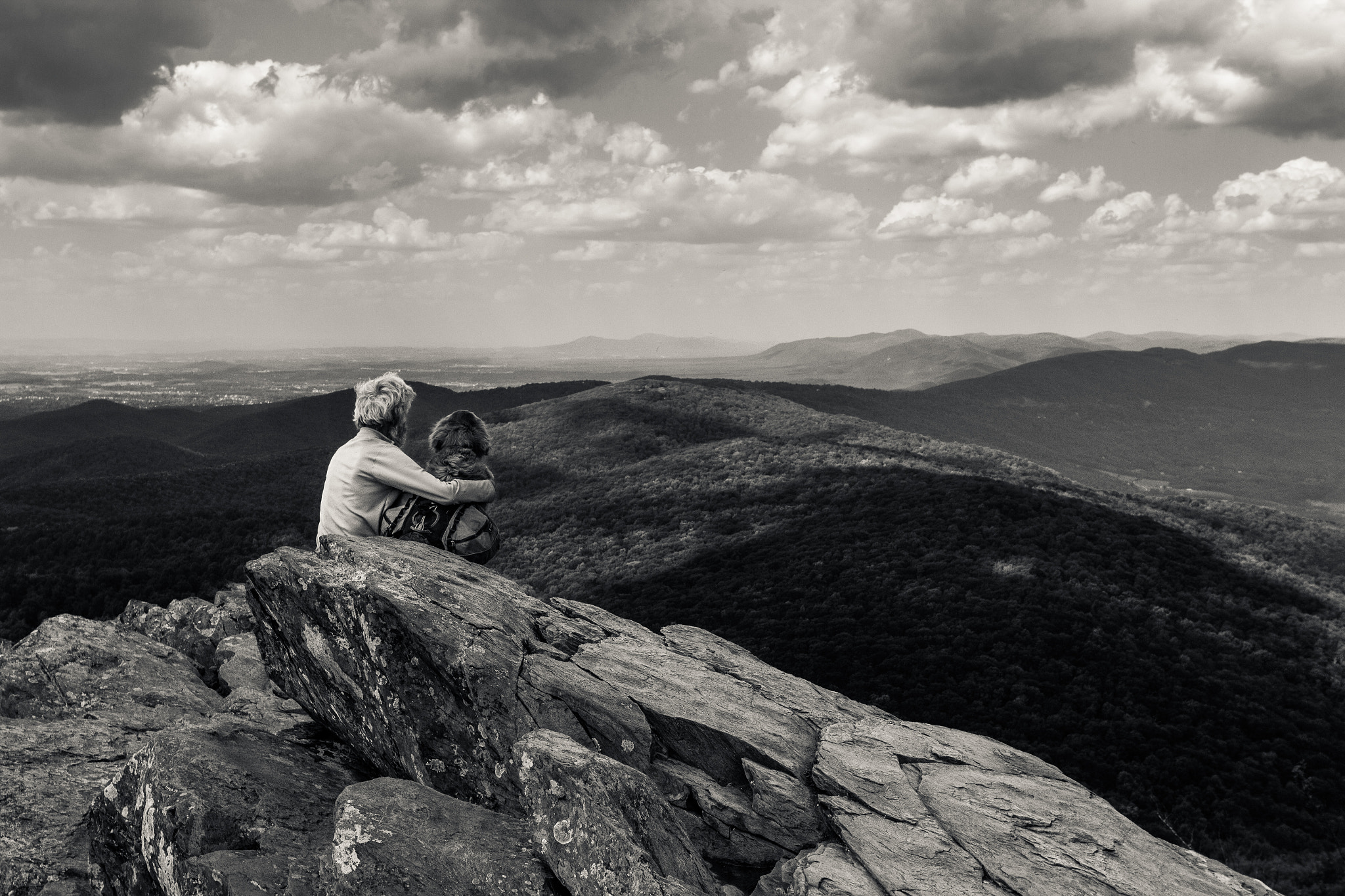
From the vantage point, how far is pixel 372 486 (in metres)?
10.5

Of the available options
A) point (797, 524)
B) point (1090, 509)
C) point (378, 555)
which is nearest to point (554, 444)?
Result: point (797, 524)

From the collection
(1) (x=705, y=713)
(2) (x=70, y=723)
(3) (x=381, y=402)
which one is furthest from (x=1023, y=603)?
(2) (x=70, y=723)

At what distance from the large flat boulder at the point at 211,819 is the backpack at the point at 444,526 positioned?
127 inches

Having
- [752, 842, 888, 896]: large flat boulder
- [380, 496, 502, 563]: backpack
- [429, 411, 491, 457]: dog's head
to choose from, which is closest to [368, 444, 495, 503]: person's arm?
[380, 496, 502, 563]: backpack

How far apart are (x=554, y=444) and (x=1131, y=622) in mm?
70135

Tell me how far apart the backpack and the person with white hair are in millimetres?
190

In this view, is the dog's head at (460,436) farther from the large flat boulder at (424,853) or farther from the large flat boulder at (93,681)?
the large flat boulder at (93,681)

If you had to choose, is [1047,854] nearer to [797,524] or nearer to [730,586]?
[730,586]

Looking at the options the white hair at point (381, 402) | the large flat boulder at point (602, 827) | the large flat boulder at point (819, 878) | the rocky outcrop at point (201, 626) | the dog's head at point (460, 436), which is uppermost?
the white hair at point (381, 402)

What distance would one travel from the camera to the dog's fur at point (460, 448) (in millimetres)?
10500

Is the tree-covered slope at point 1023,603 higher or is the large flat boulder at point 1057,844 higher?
the large flat boulder at point 1057,844

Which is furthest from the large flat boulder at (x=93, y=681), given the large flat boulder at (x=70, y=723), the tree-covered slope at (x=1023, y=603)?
the tree-covered slope at (x=1023, y=603)

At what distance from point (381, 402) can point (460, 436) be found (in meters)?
1.20

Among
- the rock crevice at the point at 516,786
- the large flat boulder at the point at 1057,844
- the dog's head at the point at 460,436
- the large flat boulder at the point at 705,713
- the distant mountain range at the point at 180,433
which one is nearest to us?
the rock crevice at the point at 516,786
